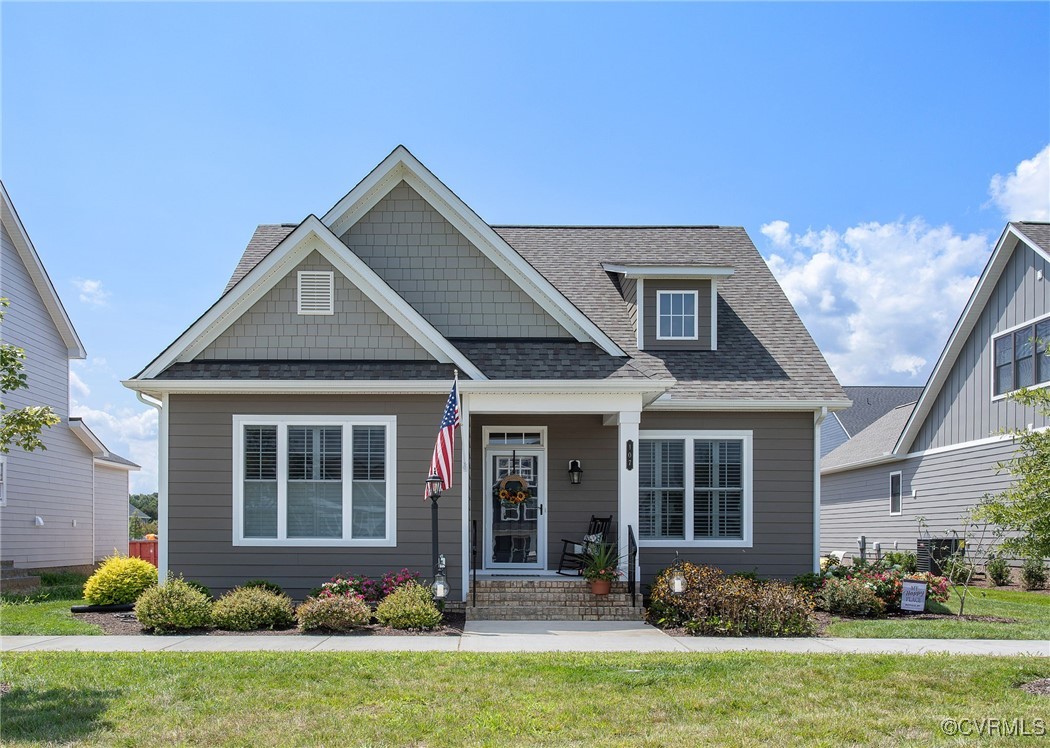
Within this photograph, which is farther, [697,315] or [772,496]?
[697,315]

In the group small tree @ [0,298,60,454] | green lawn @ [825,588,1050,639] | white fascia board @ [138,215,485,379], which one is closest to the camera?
small tree @ [0,298,60,454]

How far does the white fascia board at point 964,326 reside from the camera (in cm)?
1930

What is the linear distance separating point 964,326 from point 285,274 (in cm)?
1500

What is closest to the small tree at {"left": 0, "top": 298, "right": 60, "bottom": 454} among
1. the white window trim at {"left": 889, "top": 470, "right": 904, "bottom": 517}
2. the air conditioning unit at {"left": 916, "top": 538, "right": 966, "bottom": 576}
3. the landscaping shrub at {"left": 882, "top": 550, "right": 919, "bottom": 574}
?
the landscaping shrub at {"left": 882, "top": 550, "right": 919, "bottom": 574}

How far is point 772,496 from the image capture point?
51.1ft

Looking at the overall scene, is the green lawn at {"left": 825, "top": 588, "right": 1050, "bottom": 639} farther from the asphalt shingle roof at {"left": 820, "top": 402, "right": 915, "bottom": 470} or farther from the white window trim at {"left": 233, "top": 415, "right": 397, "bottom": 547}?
the asphalt shingle roof at {"left": 820, "top": 402, "right": 915, "bottom": 470}

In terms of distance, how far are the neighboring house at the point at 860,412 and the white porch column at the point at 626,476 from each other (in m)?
22.2

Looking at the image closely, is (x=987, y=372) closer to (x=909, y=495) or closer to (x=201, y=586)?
(x=909, y=495)

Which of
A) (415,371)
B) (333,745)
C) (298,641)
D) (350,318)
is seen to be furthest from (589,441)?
(333,745)

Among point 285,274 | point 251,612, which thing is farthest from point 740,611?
point 285,274

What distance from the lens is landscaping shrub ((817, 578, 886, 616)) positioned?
1348 centimetres

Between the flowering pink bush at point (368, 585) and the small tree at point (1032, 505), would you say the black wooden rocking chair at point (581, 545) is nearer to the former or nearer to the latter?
the flowering pink bush at point (368, 585)

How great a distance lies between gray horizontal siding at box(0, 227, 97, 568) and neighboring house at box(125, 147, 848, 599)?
6197 millimetres

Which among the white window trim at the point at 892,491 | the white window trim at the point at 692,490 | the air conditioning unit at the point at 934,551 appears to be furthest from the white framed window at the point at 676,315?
the white window trim at the point at 892,491
